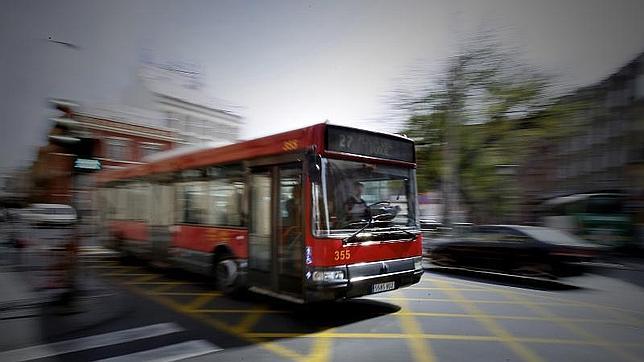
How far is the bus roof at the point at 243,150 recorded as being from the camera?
6.36 m

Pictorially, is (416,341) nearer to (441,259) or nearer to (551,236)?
(551,236)

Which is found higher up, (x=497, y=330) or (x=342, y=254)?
(x=342, y=254)

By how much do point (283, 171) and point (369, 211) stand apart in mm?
1514

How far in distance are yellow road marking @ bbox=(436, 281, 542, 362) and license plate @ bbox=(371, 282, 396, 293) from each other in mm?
1460

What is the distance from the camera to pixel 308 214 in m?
6.12

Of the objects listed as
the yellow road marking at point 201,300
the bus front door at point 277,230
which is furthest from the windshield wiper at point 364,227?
the yellow road marking at point 201,300

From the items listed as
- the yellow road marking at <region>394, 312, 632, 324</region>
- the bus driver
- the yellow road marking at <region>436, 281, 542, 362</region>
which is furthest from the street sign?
the yellow road marking at <region>436, 281, 542, 362</region>

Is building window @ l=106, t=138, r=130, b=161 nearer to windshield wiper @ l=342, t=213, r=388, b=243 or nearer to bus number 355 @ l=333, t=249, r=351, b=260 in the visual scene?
windshield wiper @ l=342, t=213, r=388, b=243

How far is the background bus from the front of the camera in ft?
63.9

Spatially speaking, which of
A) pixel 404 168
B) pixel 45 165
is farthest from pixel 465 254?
pixel 45 165

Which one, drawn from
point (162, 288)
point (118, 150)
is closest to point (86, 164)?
point (162, 288)

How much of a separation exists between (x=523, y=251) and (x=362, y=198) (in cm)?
593

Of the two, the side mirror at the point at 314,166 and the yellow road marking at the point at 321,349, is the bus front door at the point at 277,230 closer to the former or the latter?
the side mirror at the point at 314,166

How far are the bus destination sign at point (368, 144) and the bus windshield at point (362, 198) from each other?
188mm
